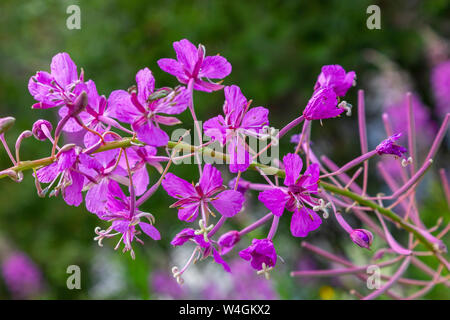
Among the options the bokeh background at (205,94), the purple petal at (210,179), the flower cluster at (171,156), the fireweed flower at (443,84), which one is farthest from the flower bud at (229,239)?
the fireweed flower at (443,84)

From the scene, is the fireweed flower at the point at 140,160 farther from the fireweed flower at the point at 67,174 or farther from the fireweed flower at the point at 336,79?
the fireweed flower at the point at 336,79

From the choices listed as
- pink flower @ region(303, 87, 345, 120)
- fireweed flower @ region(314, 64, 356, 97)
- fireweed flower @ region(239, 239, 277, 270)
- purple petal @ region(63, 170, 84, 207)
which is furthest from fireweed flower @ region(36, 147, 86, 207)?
fireweed flower @ region(314, 64, 356, 97)

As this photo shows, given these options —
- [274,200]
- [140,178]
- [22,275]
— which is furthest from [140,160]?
[22,275]

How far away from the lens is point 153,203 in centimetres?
318

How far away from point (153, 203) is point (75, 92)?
229cm

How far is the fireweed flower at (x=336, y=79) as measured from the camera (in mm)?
1109

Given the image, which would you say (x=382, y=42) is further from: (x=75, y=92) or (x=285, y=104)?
(x=75, y=92)

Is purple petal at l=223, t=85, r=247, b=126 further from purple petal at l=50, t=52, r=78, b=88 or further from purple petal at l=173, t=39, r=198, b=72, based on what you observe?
purple petal at l=50, t=52, r=78, b=88

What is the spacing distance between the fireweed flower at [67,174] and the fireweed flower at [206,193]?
0.53ft

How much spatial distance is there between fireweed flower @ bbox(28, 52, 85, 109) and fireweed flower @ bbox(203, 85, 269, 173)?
252 mm

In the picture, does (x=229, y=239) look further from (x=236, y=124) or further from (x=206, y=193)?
(x=236, y=124)
